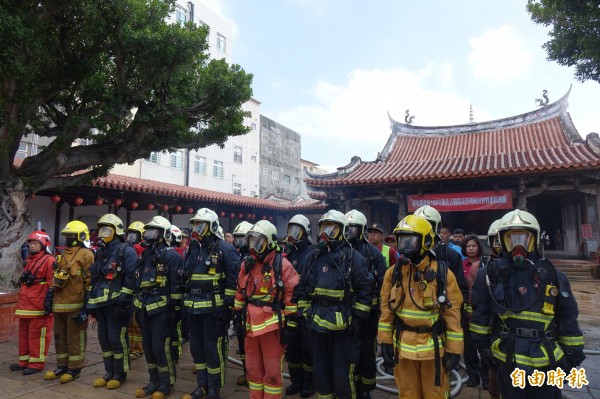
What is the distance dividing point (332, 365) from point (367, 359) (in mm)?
539

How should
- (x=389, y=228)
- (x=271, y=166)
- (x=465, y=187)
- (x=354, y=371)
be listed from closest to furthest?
(x=354, y=371)
(x=465, y=187)
(x=389, y=228)
(x=271, y=166)

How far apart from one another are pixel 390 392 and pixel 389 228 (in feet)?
36.9

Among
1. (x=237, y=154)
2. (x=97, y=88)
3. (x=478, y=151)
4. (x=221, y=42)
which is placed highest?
(x=221, y=42)

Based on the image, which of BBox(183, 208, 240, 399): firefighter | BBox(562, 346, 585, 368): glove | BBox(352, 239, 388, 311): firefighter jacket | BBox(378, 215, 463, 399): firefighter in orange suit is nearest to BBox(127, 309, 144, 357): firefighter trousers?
BBox(183, 208, 240, 399): firefighter

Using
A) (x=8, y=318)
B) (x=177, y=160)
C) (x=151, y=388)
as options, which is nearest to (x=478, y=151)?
(x=151, y=388)

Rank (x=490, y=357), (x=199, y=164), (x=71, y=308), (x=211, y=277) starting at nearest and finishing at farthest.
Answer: (x=490, y=357), (x=211, y=277), (x=71, y=308), (x=199, y=164)

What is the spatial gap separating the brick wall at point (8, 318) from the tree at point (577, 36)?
10110mm

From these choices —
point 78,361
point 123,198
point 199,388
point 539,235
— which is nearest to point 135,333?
point 78,361

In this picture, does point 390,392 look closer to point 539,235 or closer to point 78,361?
point 539,235

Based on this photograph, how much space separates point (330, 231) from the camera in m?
4.29

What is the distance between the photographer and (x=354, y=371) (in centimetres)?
413

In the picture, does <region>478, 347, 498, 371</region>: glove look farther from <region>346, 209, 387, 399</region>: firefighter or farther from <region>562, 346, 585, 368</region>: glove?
<region>346, 209, 387, 399</region>: firefighter

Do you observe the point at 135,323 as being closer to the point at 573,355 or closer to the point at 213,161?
the point at 573,355

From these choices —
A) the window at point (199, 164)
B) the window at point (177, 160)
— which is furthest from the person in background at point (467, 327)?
the window at point (199, 164)
